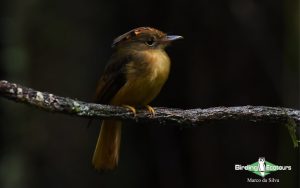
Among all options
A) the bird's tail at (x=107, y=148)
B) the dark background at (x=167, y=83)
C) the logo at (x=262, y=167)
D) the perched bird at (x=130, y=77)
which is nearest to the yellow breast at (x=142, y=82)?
the perched bird at (x=130, y=77)

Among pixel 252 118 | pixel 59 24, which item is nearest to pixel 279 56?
pixel 252 118

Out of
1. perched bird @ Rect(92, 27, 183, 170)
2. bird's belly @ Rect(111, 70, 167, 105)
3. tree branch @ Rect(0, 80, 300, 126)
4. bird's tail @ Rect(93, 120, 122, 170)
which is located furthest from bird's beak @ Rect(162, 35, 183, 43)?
tree branch @ Rect(0, 80, 300, 126)

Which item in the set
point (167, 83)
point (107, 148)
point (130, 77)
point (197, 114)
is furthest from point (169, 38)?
point (197, 114)

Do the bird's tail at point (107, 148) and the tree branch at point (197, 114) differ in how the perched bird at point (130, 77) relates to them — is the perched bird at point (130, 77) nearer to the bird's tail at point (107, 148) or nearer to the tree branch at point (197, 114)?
the bird's tail at point (107, 148)

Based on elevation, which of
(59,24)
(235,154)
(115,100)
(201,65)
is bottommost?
(235,154)

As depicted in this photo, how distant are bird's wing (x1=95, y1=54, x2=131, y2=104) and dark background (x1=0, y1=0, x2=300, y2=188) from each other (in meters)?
0.70

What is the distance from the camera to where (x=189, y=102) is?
479cm

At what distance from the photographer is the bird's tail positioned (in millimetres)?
4359

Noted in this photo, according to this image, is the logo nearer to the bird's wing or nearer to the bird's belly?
the bird's belly

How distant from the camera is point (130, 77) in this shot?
4152 millimetres

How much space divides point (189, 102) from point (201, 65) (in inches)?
11.5

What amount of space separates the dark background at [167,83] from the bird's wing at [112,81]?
70cm

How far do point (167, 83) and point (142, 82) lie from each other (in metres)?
0.89

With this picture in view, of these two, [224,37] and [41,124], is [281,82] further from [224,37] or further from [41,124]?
[41,124]
